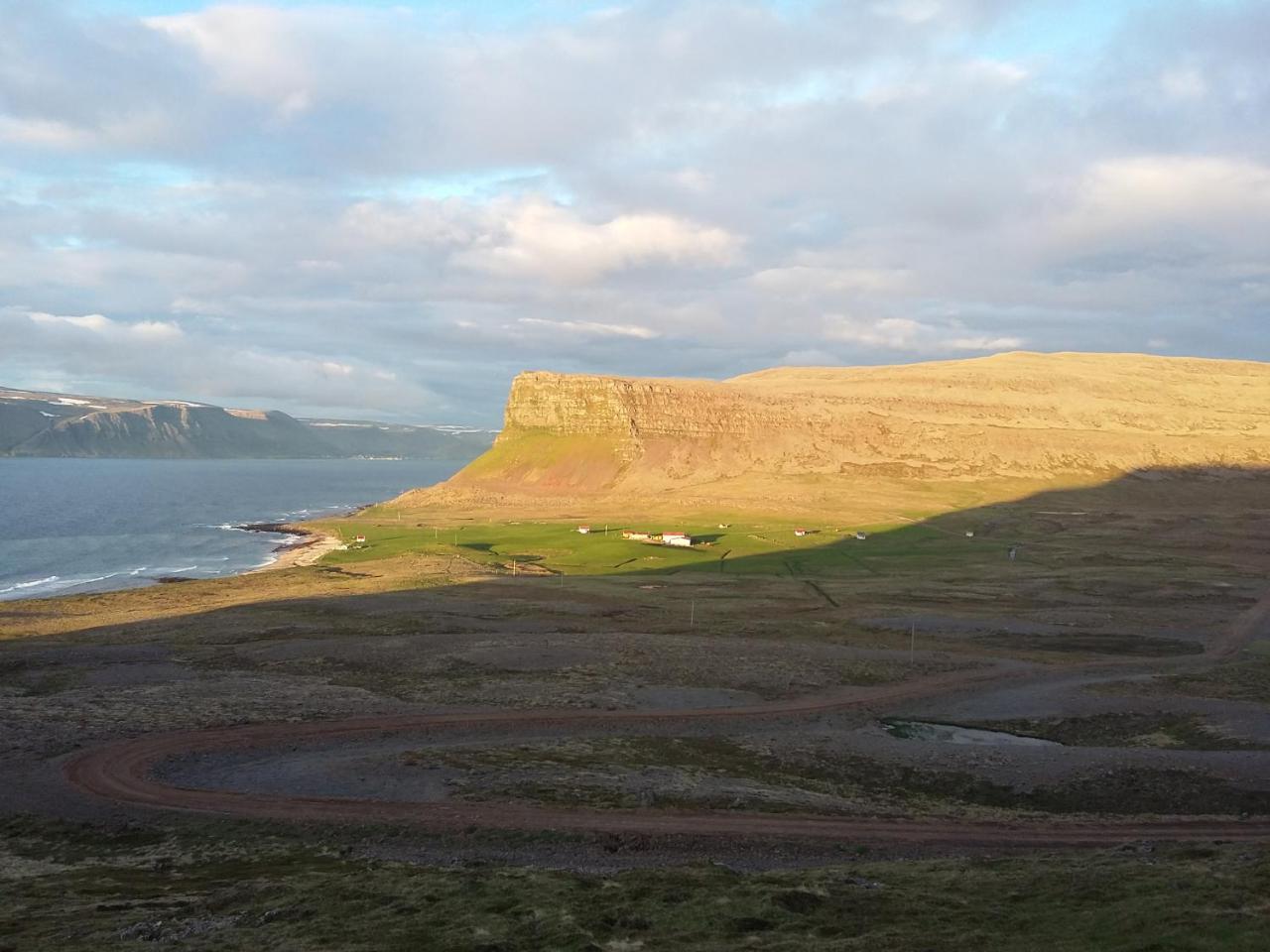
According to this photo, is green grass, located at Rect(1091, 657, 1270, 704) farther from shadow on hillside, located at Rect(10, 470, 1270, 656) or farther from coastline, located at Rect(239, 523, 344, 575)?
coastline, located at Rect(239, 523, 344, 575)

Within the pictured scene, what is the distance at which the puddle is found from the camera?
43.8 meters

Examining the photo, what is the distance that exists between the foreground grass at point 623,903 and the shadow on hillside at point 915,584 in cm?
4030

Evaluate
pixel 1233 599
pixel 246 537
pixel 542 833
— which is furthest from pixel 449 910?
pixel 246 537

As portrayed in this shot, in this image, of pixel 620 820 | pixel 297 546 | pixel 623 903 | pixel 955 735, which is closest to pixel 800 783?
pixel 620 820

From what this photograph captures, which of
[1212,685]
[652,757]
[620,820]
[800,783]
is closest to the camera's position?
[620,820]

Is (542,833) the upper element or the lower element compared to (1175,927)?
lower

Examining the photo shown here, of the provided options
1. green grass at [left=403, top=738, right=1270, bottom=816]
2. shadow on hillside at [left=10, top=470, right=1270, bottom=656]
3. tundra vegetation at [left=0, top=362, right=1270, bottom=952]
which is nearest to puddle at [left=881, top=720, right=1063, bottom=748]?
tundra vegetation at [left=0, top=362, right=1270, bottom=952]

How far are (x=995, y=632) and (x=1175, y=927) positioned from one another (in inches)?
2136

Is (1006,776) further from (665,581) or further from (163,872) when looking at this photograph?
(665,581)

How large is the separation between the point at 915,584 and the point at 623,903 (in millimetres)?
78438

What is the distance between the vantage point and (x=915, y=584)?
95.3m

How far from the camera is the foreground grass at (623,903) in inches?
758

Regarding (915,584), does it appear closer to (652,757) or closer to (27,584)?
(652,757)

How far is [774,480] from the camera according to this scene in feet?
645
